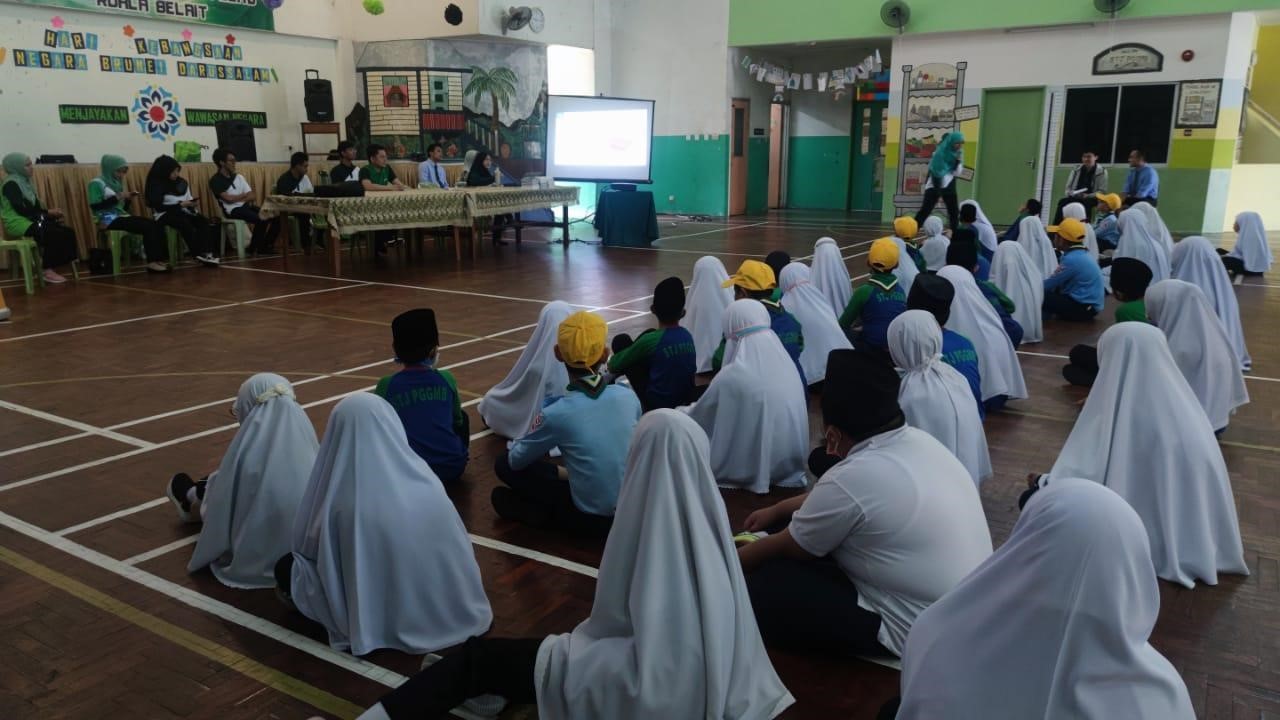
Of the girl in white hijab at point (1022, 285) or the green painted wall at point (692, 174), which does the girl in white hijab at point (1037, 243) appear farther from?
the green painted wall at point (692, 174)

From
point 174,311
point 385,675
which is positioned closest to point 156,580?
point 385,675

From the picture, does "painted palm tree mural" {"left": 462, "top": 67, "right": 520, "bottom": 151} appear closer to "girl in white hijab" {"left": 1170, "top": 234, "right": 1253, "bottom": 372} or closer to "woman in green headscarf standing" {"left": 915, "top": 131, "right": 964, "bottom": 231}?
"woman in green headscarf standing" {"left": 915, "top": 131, "right": 964, "bottom": 231}

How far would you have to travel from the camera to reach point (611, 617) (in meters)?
2.24

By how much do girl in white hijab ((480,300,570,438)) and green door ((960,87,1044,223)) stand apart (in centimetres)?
1310

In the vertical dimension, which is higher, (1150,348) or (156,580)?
(1150,348)

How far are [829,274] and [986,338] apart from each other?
1.98m

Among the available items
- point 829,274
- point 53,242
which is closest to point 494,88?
point 53,242

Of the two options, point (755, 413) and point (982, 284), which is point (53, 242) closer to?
point (755, 413)

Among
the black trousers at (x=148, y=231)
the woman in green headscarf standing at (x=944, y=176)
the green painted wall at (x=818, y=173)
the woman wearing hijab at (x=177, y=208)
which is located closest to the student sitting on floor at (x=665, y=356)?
the black trousers at (x=148, y=231)

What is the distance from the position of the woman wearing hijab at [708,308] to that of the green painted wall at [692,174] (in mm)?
12086

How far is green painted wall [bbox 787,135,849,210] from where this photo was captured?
19.7 meters

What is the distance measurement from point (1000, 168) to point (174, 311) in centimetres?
1330

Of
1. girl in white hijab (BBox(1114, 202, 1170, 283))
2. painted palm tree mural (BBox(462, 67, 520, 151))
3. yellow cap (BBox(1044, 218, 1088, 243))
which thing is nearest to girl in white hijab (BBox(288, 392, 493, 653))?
yellow cap (BBox(1044, 218, 1088, 243))

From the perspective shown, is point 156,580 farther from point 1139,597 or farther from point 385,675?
point 1139,597
